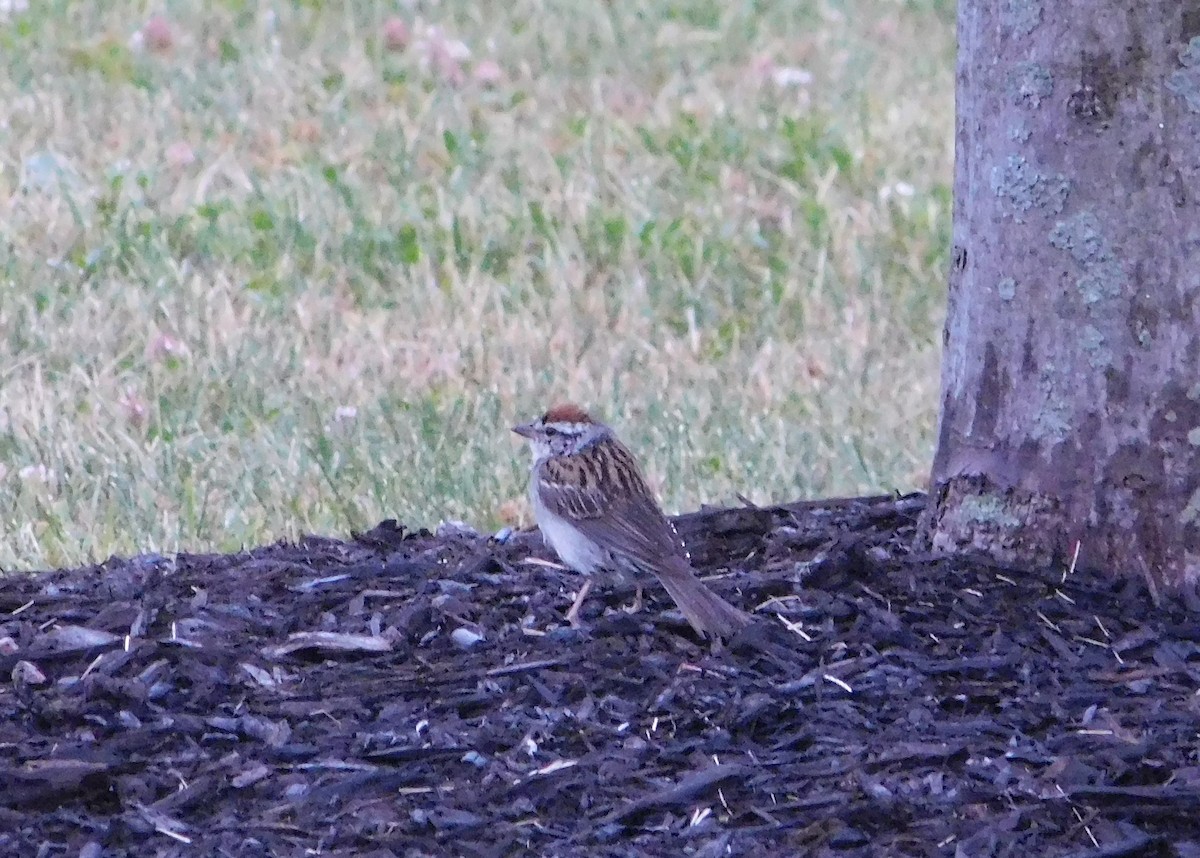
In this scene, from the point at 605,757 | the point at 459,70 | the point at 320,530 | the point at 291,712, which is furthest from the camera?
the point at 459,70

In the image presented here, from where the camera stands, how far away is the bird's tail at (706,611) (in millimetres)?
4762

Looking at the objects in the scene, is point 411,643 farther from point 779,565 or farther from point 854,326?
point 854,326

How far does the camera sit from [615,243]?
9758mm

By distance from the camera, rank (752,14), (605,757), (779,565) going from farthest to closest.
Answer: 1. (752,14)
2. (779,565)
3. (605,757)

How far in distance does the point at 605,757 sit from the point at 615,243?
5.71m

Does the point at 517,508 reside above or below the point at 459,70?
below

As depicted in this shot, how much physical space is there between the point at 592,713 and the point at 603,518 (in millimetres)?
1033

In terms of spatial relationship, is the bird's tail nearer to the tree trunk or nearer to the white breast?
the white breast

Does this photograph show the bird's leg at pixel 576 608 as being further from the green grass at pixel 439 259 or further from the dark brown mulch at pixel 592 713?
the green grass at pixel 439 259

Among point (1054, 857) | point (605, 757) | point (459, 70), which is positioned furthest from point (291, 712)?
point (459, 70)

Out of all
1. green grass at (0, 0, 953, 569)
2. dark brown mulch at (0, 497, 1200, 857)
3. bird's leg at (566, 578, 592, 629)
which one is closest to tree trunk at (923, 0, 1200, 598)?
dark brown mulch at (0, 497, 1200, 857)

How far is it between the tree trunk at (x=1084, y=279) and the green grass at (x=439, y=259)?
1973 millimetres

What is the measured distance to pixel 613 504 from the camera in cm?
548

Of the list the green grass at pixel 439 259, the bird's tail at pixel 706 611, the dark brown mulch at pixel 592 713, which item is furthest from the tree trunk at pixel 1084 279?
the green grass at pixel 439 259
